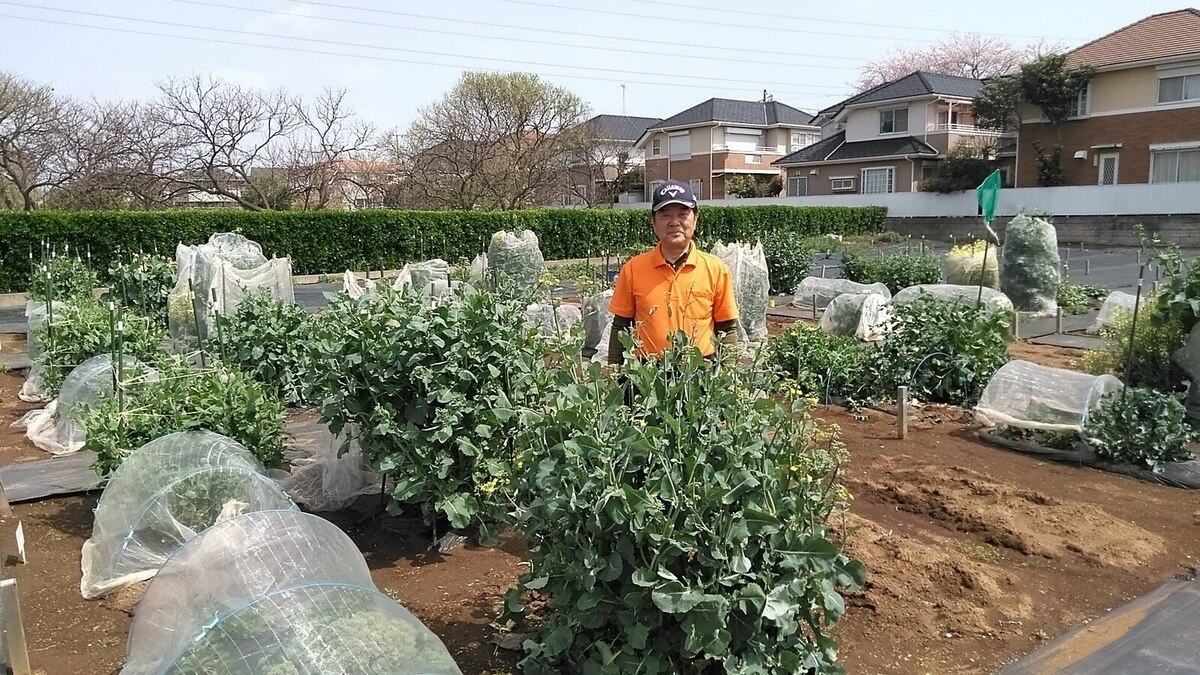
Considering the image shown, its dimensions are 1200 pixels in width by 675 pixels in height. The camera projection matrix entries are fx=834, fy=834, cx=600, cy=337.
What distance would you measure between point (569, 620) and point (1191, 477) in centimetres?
431

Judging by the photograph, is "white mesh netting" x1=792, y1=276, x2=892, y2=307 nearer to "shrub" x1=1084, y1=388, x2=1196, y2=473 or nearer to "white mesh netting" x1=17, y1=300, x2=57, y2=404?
"shrub" x1=1084, y1=388, x2=1196, y2=473

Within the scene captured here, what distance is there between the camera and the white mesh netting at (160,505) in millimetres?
3533

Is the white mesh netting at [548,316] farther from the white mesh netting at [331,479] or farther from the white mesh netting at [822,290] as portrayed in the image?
the white mesh netting at [331,479]

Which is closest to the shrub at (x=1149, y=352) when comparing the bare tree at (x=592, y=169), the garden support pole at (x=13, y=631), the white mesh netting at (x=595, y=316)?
the white mesh netting at (x=595, y=316)

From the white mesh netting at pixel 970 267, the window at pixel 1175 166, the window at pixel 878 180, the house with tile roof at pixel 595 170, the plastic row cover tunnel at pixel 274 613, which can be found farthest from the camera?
the house with tile roof at pixel 595 170

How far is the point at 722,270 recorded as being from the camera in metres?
3.59

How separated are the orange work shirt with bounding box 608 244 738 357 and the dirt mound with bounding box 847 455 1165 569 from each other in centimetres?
177

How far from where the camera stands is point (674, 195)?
11.1 ft

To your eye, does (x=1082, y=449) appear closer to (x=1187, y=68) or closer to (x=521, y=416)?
(x=521, y=416)

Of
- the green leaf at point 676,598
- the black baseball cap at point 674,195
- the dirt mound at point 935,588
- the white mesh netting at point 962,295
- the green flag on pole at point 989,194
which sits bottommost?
the dirt mound at point 935,588

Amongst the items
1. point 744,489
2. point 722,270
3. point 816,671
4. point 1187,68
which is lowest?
point 816,671

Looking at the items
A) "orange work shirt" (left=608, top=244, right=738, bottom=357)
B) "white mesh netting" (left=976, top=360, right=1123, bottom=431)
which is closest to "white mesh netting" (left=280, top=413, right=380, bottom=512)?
"orange work shirt" (left=608, top=244, right=738, bottom=357)

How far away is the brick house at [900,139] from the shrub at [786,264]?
2067cm

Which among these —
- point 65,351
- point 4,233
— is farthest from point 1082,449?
point 4,233
